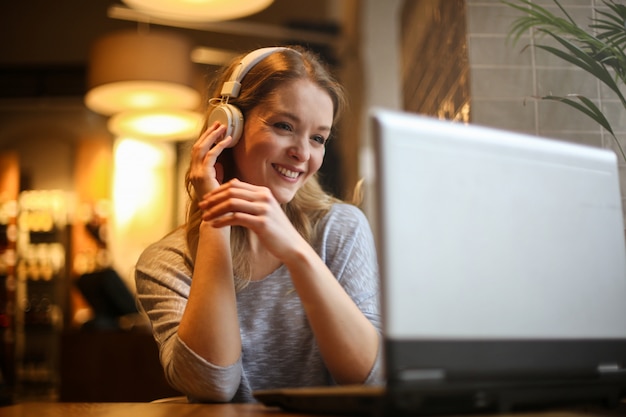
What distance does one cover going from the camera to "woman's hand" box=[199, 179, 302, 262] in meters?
1.03

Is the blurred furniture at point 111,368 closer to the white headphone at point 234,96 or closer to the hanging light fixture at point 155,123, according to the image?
the hanging light fixture at point 155,123

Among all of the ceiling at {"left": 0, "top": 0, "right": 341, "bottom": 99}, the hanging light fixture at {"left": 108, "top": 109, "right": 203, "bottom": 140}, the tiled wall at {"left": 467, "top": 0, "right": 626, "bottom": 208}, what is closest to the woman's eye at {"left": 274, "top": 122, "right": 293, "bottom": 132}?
the tiled wall at {"left": 467, "top": 0, "right": 626, "bottom": 208}

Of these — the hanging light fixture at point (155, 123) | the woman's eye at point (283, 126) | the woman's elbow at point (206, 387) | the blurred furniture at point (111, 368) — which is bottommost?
the blurred furniture at point (111, 368)

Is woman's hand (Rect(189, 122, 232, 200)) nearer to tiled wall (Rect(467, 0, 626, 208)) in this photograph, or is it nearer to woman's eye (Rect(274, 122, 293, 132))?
woman's eye (Rect(274, 122, 293, 132))

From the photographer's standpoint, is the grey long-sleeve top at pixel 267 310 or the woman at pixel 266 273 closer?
the woman at pixel 266 273

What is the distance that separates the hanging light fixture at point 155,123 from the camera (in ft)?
16.1

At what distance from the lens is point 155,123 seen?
504cm

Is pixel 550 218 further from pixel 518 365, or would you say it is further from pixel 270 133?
pixel 270 133

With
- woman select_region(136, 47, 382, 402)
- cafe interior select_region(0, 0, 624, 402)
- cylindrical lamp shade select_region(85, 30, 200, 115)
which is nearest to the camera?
woman select_region(136, 47, 382, 402)

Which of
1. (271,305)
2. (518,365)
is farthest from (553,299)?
(271,305)

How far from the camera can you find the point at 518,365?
2.70 ft

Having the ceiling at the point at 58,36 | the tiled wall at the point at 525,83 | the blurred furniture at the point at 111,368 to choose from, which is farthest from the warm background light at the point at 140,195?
the tiled wall at the point at 525,83

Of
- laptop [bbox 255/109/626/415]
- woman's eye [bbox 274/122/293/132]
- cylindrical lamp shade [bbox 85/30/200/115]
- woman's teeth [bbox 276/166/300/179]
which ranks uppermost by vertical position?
cylindrical lamp shade [bbox 85/30/200/115]

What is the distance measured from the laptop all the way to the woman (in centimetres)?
30
